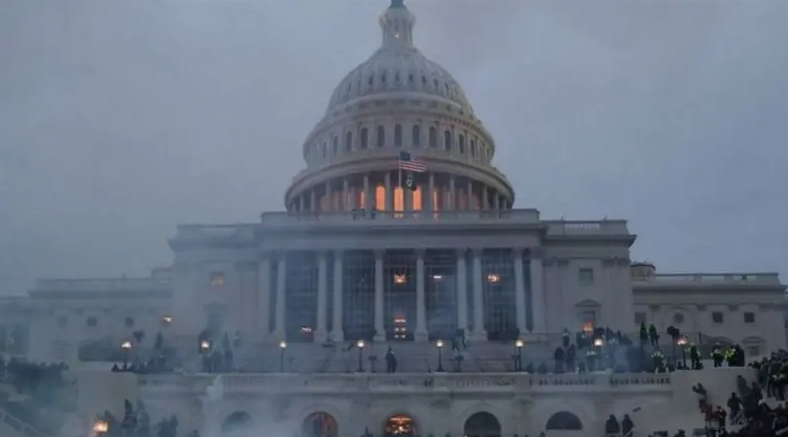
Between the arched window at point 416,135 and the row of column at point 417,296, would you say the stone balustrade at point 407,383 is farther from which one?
the arched window at point 416,135

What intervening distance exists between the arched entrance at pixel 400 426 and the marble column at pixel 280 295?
2679 cm

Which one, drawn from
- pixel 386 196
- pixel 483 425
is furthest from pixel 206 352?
pixel 386 196

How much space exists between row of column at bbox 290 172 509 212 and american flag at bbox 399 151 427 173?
5.01m

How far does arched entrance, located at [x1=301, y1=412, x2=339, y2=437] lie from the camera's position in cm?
5556

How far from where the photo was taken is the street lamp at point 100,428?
46078 mm

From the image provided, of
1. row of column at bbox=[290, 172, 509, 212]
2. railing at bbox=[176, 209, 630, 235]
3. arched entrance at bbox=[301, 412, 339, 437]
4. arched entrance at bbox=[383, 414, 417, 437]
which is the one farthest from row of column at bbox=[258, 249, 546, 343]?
arched entrance at bbox=[301, 412, 339, 437]

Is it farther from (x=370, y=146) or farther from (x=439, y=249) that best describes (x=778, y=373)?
(x=370, y=146)

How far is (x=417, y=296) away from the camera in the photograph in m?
83.6

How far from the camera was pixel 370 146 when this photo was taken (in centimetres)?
11550

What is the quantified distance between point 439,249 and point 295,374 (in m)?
31.1

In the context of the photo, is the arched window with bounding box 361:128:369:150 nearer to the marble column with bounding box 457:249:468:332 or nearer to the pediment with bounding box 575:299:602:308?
the marble column with bounding box 457:249:468:332

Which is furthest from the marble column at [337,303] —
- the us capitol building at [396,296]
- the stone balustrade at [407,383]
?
the stone balustrade at [407,383]

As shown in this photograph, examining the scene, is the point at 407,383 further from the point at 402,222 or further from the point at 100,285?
the point at 100,285

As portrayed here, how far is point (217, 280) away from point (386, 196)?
25369mm
